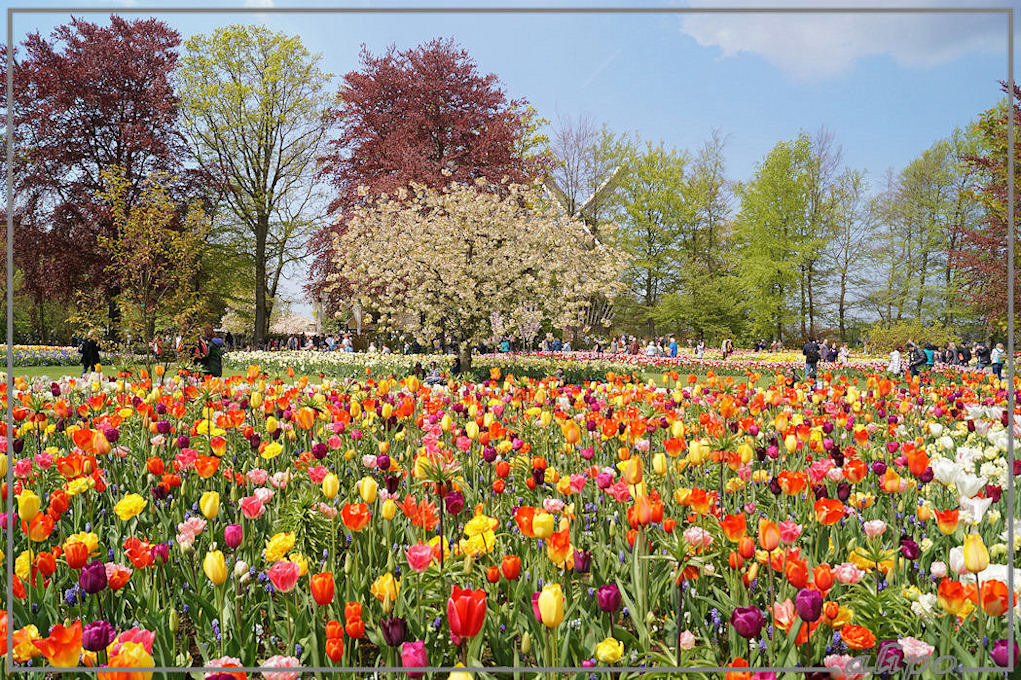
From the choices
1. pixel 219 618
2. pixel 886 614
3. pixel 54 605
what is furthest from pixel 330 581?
pixel 886 614

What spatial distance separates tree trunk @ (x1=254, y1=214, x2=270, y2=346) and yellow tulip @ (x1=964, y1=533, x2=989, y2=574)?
10.7 feet

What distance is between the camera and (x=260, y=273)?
3.90 metres

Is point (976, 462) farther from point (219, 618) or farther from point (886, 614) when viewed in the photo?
point (219, 618)

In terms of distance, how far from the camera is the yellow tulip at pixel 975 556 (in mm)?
1615

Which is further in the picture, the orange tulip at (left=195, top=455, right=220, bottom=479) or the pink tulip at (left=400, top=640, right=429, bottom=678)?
the orange tulip at (left=195, top=455, right=220, bottom=479)

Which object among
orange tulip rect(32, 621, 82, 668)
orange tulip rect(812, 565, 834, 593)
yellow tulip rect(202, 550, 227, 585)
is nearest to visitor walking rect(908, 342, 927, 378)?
orange tulip rect(812, 565, 834, 593)

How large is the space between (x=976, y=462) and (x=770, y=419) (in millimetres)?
1416

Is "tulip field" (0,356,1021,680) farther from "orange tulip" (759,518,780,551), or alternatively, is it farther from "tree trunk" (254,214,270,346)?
"tree trunk" (254,214,270,346)

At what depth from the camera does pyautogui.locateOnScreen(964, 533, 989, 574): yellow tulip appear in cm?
162

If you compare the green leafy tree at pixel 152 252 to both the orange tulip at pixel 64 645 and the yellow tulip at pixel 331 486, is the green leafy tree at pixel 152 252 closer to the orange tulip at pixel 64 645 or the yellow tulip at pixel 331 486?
the yellow tulip at pixel 331 486

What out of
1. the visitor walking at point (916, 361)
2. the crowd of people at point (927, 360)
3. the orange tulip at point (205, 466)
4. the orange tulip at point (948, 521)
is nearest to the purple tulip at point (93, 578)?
the orange tulip at point (205, 466)

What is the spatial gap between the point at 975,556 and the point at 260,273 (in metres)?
3.59

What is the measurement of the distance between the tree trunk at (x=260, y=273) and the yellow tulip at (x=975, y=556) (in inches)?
128

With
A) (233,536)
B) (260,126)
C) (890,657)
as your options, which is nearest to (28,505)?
(233,536)
